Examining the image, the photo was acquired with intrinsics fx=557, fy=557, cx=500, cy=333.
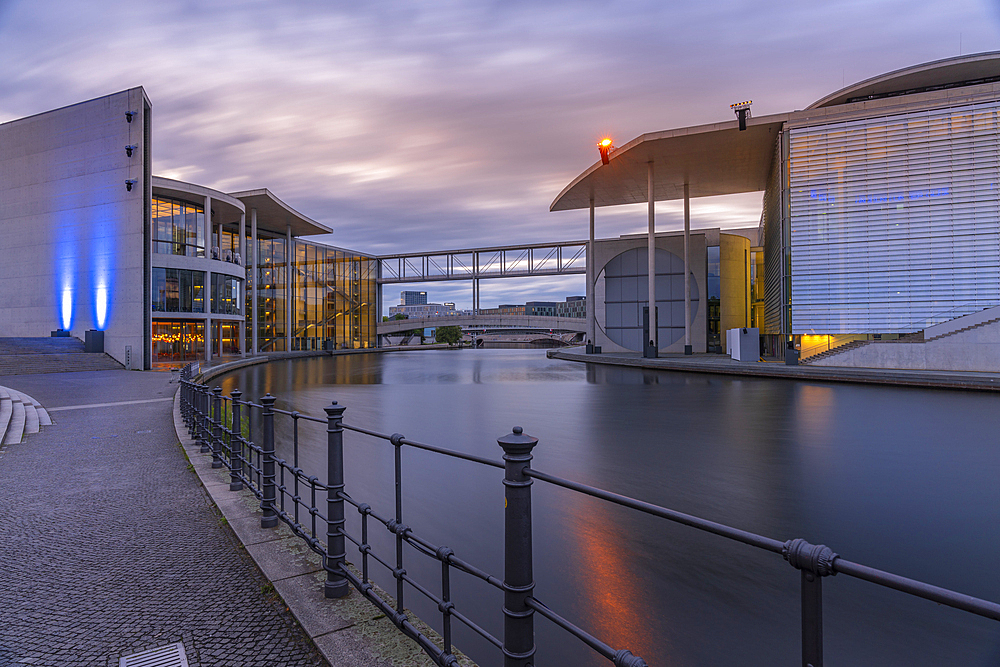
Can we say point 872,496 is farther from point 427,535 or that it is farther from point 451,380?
point 451,380

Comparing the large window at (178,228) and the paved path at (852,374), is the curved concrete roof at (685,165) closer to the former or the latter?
the paved path at (852,374)

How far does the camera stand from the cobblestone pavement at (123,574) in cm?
329

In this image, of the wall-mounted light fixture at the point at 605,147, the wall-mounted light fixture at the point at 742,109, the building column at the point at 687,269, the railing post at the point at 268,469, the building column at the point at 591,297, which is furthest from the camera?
the building column at the point at 591,297

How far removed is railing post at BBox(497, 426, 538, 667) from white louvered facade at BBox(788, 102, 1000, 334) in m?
27.3

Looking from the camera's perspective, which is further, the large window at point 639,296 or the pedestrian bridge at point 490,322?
the pedestrian bridge at point 490,322

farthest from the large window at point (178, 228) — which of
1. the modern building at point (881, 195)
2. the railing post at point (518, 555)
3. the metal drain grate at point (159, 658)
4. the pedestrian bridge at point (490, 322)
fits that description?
the pedestrian bridge at point (490, 322)

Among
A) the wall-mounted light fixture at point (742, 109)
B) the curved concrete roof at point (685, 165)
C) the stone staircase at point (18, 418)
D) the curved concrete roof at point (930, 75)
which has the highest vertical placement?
the curved concrete roof at point (930, 75)

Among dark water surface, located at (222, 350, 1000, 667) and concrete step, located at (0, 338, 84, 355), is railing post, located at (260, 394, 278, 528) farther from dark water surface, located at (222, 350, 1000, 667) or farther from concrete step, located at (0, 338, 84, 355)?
concrete step, located at (0, 338, 84, 355)

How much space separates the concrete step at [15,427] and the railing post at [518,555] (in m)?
10.8

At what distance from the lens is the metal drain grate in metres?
3.10

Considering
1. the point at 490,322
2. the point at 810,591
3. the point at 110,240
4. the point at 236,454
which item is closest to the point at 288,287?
the point at 110,240

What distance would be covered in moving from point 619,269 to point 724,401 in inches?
1107

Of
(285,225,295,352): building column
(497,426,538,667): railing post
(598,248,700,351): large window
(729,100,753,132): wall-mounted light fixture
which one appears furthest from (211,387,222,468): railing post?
(285,225,295,352): building column

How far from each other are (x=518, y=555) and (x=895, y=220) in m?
28.4
